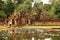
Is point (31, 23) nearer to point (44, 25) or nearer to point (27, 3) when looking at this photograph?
point (44, 25)

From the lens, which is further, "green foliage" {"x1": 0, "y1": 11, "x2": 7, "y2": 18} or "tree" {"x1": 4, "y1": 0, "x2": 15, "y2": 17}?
"tree" {"x1": 4, "y1": 0, "x2": 15, "y2": 17}

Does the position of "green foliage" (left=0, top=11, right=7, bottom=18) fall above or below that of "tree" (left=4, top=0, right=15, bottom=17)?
below

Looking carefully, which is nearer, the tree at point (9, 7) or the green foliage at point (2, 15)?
the green foliage at point (2, 15)

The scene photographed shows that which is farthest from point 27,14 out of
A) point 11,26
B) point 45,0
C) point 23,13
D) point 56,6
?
point 45,0

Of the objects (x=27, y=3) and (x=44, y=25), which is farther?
(x=27, y=3)

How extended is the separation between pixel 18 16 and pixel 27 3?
3466 millimetres

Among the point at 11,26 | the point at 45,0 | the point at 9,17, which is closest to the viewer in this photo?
the point at 11,26

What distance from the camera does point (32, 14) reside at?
99.2ft

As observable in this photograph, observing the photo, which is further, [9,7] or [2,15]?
[9,7]

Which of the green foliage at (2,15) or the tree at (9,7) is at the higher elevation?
the tree at (9,7)

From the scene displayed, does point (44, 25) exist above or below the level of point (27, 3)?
below

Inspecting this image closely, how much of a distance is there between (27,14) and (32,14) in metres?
0.69

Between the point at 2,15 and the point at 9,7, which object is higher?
the point at 9,7

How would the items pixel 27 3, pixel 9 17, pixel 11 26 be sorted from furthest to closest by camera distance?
1. pixel 27 3
2. pixel 9 17
3. pixel 11 26
